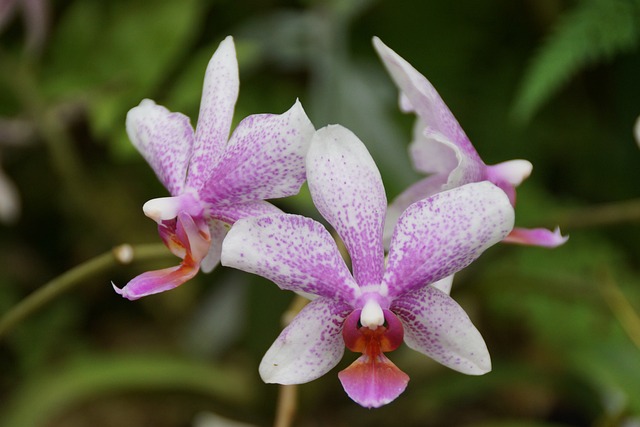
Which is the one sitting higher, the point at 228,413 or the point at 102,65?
the point at 102,65

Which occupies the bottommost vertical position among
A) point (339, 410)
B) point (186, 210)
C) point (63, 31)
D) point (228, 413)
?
point (339, 410)

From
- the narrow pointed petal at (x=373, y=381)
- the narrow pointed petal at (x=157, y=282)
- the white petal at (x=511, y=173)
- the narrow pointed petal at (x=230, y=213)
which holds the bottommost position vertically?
the narrow pointed petal at (x=373, y=381)

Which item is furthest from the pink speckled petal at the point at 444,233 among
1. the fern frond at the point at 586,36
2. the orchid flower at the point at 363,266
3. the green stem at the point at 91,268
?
the fern frond at the point at 586,36

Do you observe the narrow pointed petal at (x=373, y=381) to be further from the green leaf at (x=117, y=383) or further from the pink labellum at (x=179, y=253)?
the green leaf at (x=117, y=383)

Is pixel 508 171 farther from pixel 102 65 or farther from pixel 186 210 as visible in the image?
pixel 102 65

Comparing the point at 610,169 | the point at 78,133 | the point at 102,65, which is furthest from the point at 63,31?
the point at 610,169

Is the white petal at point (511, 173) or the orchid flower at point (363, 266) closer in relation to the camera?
the orchid flower at point (363, 266)
